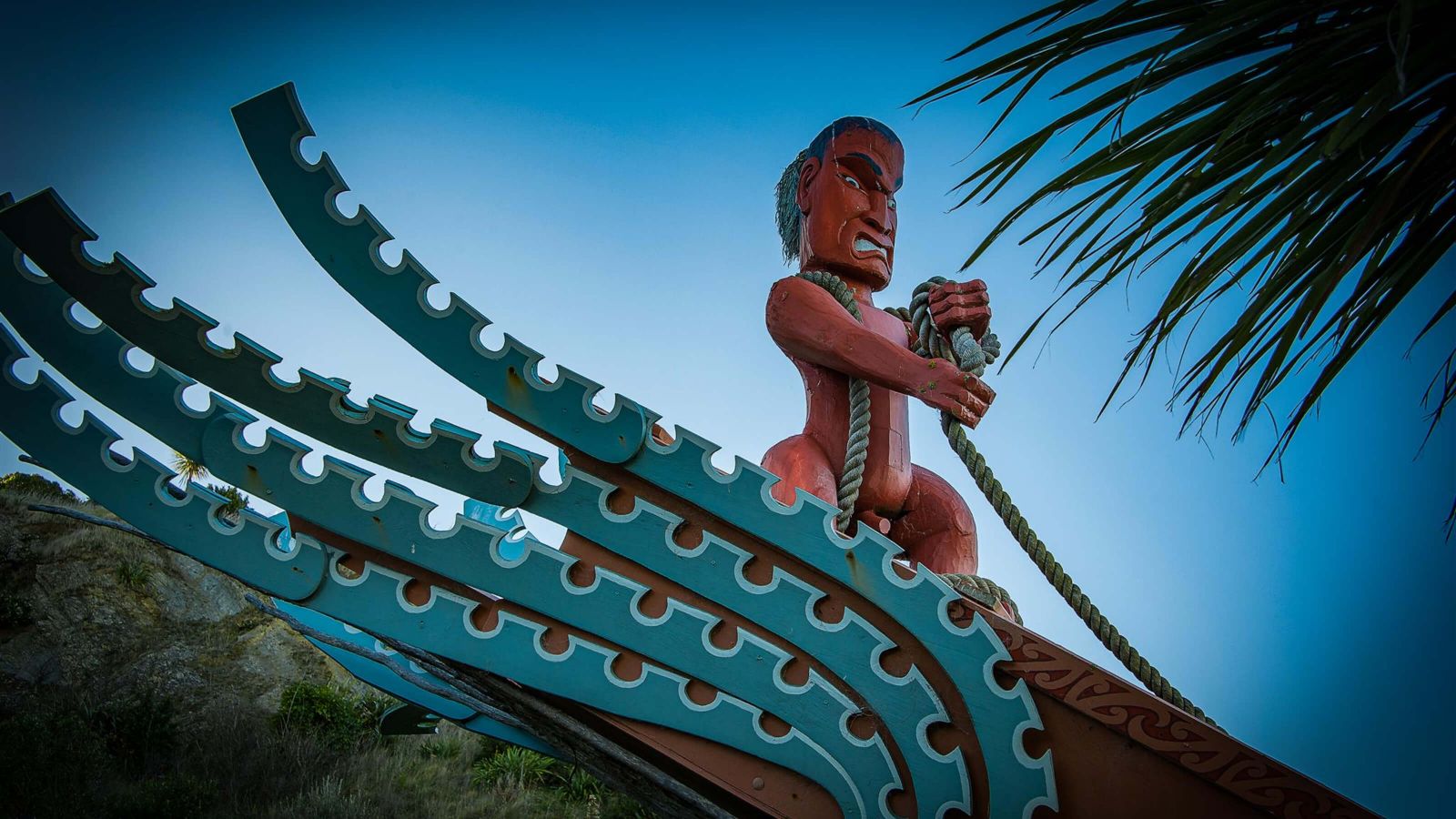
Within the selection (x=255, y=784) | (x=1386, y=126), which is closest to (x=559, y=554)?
(x=1386, y=126)

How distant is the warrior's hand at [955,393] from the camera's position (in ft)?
8.79

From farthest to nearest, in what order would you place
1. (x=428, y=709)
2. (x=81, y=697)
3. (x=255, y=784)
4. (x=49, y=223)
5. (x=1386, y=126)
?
(x=81, y=697)
(x=255, y=784)
(x=428, y=709)
(x=49, y=223)
(x=1386, y=126)

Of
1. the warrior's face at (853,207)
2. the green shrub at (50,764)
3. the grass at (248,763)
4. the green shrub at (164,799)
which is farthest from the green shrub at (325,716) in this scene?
the warrior's face at (853,207)

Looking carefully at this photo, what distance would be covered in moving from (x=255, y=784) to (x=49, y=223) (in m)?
3.42

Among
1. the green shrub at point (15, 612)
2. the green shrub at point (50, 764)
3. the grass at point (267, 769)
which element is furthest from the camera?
the green shrub at point (15, 612)

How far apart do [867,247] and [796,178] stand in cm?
57

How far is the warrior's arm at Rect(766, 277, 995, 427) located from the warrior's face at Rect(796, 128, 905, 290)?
0.96 feet

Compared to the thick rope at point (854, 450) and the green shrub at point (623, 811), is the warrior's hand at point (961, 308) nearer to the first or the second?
the thick rope at point (854, 450)

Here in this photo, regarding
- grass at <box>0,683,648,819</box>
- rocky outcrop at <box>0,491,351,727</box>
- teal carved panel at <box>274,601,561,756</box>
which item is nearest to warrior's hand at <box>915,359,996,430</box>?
teal carved panel at <box>274,601,561,756</box>

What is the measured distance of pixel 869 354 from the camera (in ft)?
9.09

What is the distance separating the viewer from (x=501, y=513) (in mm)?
3561

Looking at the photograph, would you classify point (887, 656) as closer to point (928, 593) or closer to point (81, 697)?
point (928, 593)

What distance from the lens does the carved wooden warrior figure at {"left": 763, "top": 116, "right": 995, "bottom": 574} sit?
2758 millimetres

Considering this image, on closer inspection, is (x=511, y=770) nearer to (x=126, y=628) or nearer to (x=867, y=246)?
(x=126, y=628)
